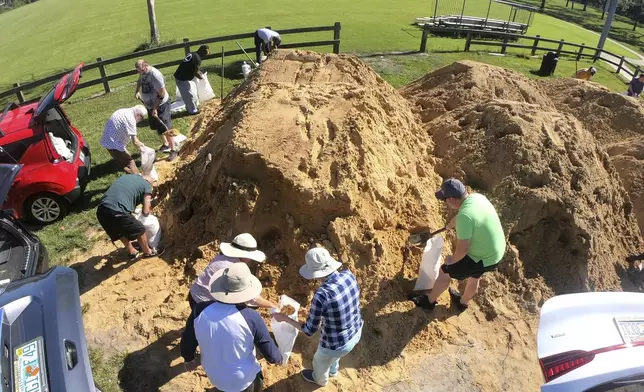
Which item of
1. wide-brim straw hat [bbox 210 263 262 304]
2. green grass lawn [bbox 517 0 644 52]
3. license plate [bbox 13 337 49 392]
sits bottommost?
green grass lawn [bbox 517 0 644 52]

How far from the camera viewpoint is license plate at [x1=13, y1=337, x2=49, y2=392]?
2.73 metres

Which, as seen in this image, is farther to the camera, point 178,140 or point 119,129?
point 178,140

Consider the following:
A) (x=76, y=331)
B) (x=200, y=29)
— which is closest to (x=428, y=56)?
(x=200, y=29)

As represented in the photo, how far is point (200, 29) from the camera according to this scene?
23.3m

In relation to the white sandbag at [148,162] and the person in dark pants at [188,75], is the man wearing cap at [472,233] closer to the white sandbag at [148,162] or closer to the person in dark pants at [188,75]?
the white sandbag at [148,162]

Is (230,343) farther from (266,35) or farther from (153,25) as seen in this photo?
(153,25)

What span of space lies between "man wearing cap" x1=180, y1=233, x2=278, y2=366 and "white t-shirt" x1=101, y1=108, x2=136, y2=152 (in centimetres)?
406

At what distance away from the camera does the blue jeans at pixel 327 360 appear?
13.3 feet

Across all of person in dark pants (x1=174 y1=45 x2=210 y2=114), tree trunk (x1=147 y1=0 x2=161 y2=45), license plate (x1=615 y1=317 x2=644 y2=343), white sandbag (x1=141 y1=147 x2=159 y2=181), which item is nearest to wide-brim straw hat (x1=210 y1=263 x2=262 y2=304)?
license plate (x1=615 y1=317 x2=644 y2=343)

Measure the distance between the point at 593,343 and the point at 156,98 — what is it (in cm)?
835

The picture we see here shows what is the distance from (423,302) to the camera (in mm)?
5465

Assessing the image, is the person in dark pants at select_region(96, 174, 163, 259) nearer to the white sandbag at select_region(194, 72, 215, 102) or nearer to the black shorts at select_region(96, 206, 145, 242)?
the black shorts at select_region(96, 206, 145, 242)

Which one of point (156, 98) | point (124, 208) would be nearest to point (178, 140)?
point (156, 98)

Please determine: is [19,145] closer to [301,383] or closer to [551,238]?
[301,383]
